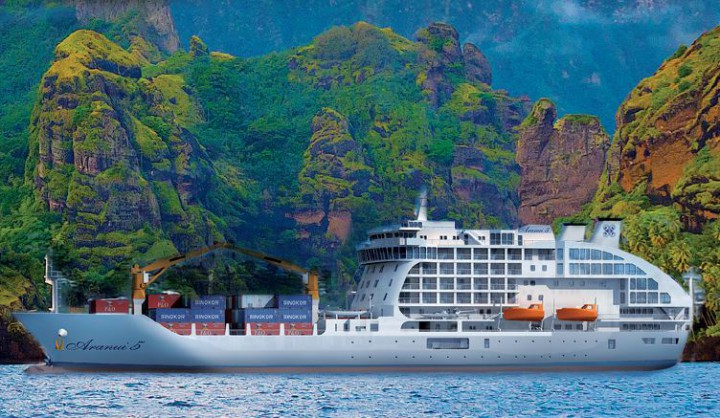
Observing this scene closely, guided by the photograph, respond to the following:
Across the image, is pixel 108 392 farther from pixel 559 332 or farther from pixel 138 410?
pixel 559 332

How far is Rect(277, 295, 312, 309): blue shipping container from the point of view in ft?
257

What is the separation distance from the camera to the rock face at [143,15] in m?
178

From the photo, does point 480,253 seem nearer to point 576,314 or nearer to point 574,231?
point 576,314

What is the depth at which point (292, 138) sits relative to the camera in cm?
17062

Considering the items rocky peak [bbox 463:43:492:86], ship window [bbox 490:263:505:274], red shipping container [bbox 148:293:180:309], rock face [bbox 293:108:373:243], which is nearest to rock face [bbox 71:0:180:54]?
rock face [bbox 293:108:373:243]

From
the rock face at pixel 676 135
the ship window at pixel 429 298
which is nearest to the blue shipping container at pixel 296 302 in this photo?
the ship window at pixel 429 298

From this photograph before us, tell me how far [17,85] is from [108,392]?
105277 millimetres

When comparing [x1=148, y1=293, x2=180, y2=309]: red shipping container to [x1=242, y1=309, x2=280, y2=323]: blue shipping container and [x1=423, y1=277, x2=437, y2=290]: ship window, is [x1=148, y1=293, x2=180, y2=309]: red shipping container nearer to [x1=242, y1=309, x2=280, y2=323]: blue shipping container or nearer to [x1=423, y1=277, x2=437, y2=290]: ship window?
[x1=242, y1=309, x2=280, y2=323]: blue shipping container

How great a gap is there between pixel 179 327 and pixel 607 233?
24.3 meters

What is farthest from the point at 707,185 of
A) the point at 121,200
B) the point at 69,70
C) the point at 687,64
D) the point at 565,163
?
the point at 69,70

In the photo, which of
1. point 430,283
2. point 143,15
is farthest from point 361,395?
point 143,15

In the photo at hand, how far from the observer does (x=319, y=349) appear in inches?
3063

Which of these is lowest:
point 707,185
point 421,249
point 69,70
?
point 421,249

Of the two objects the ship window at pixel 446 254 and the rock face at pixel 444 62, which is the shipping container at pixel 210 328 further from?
the rock face at pixel 444 62
